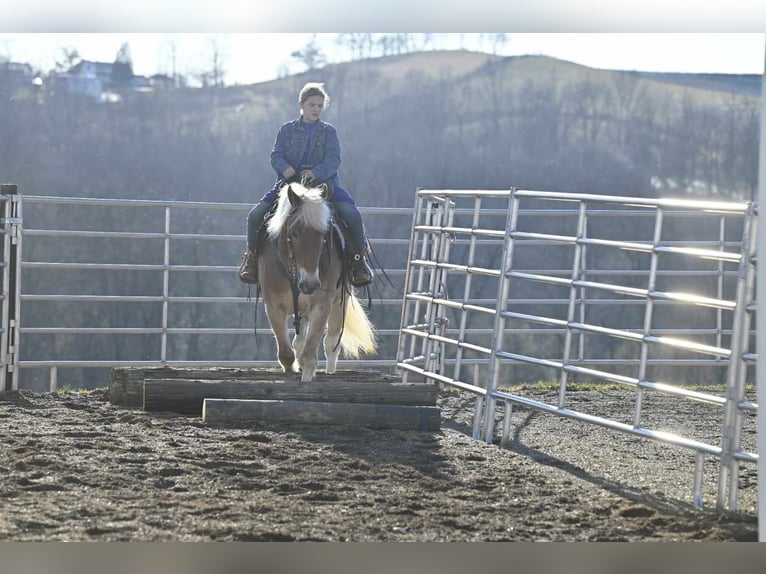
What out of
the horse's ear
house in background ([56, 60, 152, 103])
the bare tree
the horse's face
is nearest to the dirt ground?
the horse's face

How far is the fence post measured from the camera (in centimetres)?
783

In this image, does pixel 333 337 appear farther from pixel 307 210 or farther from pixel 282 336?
pixel 307 210

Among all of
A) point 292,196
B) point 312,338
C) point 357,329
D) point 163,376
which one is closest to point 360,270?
point 312,338

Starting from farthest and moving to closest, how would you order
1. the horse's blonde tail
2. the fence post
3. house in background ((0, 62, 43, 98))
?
house in background ((0, 62, 43, 98)) → the fence post → the horse's blonde tail

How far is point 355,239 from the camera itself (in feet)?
22.0

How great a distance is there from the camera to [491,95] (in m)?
44.2

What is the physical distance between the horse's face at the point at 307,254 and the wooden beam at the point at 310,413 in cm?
67

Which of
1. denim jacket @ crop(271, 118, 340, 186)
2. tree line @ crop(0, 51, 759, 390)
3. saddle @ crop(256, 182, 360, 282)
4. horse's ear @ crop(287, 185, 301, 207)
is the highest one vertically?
tree line @ crop(0, 51, 759, 390)

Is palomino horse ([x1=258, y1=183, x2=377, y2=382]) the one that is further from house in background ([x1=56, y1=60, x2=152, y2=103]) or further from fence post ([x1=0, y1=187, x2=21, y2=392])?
house in background ([x1=56, y1=60, x2=152, y2=103])

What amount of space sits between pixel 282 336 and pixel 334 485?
2.43m

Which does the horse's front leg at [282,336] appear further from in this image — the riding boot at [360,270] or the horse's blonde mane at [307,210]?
the horse's blonde mane at [307,210]

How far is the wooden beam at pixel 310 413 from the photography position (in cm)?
604

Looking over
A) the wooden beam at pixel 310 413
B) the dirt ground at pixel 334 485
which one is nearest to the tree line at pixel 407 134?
the wooden beam at pixel 310 413

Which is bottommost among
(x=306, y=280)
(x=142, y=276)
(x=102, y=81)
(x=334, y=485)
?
(x=142, y=276)
